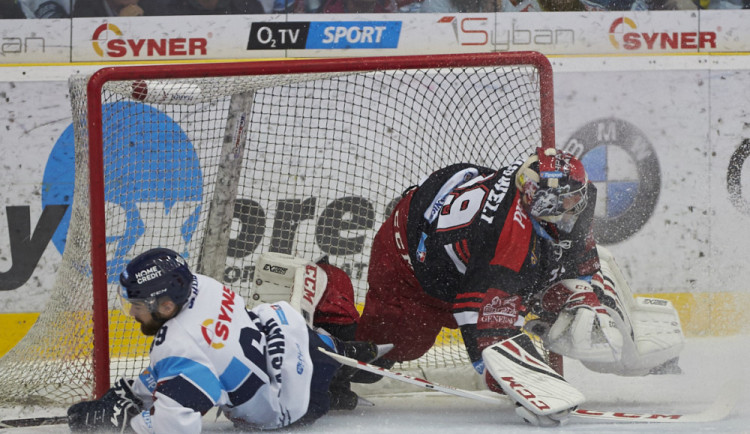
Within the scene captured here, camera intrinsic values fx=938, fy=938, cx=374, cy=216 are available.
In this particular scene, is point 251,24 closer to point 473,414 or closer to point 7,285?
point 7,285

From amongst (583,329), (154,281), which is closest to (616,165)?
(583,329)

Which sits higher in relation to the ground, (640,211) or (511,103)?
(511,103)

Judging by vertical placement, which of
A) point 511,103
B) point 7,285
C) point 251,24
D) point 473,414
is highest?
point 251,24

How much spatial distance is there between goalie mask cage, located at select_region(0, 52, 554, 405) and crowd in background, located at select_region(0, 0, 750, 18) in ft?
2.40

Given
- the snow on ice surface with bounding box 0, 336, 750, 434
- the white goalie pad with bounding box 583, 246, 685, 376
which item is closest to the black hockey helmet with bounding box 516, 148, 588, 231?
the white goalie pad with bounding box 583, 246, 685, 376

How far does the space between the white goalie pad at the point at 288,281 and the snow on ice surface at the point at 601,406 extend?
17.4 inches

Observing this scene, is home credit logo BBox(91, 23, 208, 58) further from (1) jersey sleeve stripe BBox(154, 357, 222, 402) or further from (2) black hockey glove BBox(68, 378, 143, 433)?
(1) jersey sleeve stripe BBox(154, 357, 222, 402)

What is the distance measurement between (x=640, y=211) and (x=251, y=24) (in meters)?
2.21

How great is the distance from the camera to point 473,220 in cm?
310

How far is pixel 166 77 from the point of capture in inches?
134

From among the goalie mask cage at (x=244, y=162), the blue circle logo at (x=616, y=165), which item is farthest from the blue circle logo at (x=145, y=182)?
the blue circle logo at (x=616, y=165)

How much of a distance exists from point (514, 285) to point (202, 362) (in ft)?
3.27

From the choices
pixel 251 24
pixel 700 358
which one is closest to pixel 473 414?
pixel 700 358

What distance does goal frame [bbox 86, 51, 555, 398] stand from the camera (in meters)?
3.28
